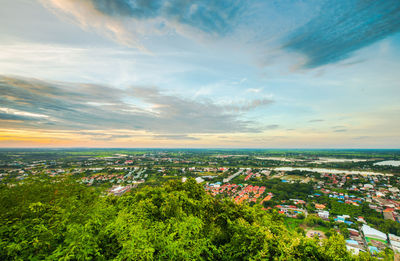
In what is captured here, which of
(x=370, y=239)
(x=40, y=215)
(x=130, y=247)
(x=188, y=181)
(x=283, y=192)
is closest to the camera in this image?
(x=130, y=247)

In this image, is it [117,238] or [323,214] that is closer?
[117,238]

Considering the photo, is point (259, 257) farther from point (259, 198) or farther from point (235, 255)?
point (259, 198)

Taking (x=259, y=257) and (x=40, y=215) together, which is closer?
(x=259, y=257)

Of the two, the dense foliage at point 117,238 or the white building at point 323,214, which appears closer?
the dense foliage at point 117,238

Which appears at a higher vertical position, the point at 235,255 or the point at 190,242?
the point at 190,242

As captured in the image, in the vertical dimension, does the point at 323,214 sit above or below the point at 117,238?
below

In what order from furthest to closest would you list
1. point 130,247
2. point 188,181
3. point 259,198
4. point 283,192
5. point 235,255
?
1. point 283,192
2. point 259,198
3. point 188,181
4. point 235,255
5. point 130,247

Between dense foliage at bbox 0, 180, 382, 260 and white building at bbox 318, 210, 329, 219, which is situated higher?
dense foliage at bbox 0, 180, 382, 260

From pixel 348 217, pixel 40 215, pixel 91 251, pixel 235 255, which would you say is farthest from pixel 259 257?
pixel 348 217

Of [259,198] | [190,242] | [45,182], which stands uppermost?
[45,182]

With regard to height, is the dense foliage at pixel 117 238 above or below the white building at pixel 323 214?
above

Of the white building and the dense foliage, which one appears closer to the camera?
the dense foliage
